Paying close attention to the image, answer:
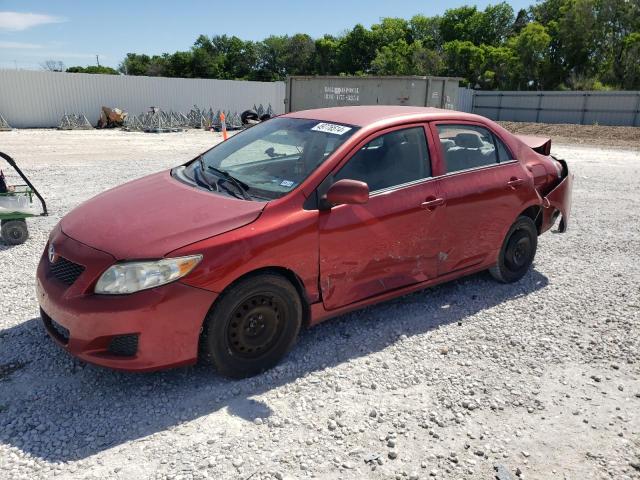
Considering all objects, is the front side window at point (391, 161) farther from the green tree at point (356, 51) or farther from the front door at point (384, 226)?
the green tree at point (356, 51)

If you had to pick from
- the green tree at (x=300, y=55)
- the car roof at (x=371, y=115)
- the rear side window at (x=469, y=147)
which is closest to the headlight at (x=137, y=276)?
the car roof at (x=371, y=115)

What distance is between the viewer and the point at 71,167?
1241 cm

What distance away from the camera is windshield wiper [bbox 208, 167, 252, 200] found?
12.3ft

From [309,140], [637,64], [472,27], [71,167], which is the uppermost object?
[472,27]

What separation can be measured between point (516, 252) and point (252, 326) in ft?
9.77

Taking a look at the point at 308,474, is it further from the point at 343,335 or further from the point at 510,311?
the point at 510,311

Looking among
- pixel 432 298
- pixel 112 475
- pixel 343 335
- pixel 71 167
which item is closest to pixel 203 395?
pixel 112 475

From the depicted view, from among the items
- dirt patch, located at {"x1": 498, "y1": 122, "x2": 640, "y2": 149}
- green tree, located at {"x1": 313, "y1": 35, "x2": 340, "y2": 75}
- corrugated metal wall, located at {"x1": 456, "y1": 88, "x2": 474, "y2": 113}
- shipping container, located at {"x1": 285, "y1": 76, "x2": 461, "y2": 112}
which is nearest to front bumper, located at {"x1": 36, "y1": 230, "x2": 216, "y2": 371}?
shipping container, located at {"x1": 285, "y1": 76, "x2": 461, "y2": 112}

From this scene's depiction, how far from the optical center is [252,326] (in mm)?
3463

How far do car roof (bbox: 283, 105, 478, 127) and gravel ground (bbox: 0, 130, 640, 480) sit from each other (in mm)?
1598

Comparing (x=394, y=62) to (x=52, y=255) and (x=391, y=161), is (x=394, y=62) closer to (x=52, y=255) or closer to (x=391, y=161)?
(x=391, y=161)

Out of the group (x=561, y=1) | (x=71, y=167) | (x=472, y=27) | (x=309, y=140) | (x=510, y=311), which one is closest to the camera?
(x=309, y=140)

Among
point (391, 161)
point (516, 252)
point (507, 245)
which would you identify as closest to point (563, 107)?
point (516, 252)

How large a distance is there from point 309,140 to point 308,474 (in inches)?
95.6
